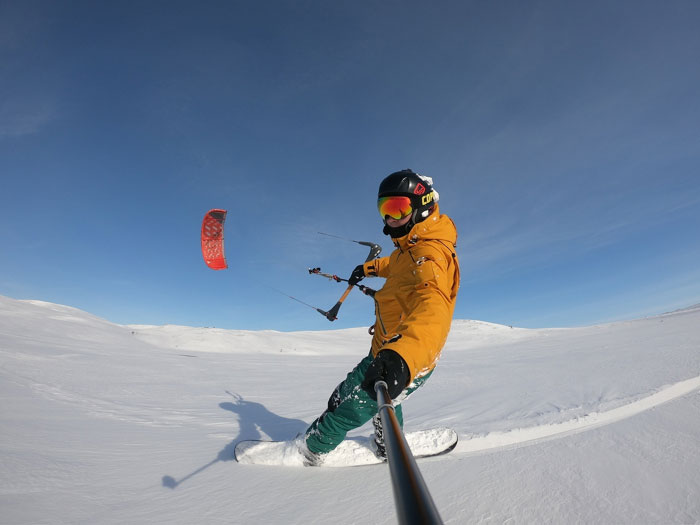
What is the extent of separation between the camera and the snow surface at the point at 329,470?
5.04 ft

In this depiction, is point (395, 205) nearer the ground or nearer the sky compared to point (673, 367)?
nearer the sky

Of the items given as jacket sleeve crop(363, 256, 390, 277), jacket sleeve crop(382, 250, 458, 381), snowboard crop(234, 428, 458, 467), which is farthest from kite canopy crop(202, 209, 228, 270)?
jacket sleeve crop(382, 250, 458, 381)

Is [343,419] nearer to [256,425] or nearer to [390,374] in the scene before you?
[390,374]

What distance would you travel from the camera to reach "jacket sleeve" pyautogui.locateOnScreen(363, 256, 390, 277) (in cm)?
342

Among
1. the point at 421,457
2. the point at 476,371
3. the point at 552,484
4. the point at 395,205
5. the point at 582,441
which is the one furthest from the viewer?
the point at 476,371

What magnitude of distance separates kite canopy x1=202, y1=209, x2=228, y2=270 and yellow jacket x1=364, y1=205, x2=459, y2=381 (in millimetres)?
7173

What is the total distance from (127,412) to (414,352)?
3.68 metres

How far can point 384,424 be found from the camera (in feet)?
3.01

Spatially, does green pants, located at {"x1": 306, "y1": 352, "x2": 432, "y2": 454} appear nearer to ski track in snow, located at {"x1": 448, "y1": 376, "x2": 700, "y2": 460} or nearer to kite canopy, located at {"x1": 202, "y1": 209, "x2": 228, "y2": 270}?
ski track in snow, located at {"x1": 448, "y1": 376, "x2": 700, "y2": 460}

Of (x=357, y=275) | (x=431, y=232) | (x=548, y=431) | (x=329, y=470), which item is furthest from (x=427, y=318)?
(x=357, y=275)

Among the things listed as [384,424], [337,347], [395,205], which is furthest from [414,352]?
[337,347]

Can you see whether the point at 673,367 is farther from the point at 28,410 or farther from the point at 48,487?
the point at 28,410

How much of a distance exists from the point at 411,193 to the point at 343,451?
203 centimetres

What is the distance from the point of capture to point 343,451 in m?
2.38
